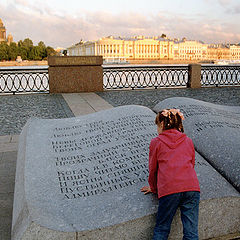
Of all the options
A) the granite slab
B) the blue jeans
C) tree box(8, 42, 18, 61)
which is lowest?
the blue jeans

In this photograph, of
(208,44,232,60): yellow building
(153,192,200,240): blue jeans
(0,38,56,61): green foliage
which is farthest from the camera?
(208,44,232,60): yellow building

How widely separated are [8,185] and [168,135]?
2019mm

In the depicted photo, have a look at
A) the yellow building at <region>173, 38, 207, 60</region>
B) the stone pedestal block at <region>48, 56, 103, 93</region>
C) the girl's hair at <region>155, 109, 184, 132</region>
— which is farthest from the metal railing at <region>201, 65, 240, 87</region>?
the yellow building at <region>173, 38, 207, 60</region>

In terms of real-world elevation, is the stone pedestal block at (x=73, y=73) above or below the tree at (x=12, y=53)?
below

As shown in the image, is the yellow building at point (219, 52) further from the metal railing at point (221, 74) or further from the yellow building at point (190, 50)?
the metal railing at point (221, 74)

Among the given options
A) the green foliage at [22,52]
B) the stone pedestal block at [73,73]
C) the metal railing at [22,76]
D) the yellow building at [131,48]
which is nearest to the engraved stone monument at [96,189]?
the metal railing at [22,76]

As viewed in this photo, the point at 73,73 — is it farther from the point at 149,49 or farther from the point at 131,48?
the point at 149,49

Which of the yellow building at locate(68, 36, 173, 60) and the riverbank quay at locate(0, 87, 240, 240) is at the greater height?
the yellow building at locate(68, 36, 173, 60)

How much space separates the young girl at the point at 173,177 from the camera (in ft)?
6.56

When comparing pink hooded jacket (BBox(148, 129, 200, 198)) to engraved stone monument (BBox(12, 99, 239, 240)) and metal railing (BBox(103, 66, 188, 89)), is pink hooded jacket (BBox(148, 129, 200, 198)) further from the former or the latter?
metal railing (BBox(103, 66, 188, 89))

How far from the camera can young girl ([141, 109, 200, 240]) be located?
78.7 inches

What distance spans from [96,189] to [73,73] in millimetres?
10410

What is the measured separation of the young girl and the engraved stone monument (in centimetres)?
11

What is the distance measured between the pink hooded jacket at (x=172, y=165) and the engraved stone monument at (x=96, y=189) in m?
0.19
